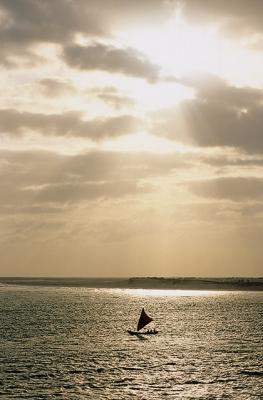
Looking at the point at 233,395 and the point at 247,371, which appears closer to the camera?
the point at 233,395

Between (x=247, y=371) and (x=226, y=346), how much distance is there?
19.2 metres

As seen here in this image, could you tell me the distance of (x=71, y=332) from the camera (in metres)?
88.0

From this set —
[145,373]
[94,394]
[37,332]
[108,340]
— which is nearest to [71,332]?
[37,332]

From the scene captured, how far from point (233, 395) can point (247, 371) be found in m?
10.4

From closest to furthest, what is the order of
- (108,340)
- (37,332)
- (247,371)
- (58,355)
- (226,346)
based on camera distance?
(247,371) → (58,355) → (226,346) → (108,340) → (37,332)

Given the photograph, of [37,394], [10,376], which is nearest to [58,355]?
[10,376]

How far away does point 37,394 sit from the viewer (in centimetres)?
4359

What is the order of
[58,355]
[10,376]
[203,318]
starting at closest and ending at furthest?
[10,376], [58,355], [203,318]

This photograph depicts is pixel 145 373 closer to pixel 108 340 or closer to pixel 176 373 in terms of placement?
pixel 176 373

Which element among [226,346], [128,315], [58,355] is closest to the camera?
[58,355]

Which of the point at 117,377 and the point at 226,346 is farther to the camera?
the point at 226,346

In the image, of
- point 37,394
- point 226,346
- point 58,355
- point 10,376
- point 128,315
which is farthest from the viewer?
point 128,315

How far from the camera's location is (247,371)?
5391cm

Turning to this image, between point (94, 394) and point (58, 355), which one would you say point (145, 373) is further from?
point (58, 355)
